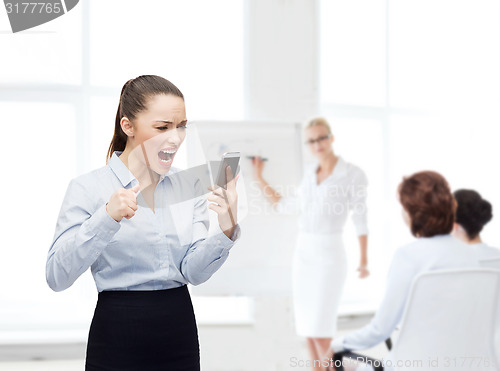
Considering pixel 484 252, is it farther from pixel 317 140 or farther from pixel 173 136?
pixel 173 136

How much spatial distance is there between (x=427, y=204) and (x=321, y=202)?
1.02 metres

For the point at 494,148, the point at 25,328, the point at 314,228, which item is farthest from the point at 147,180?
the point at 494,148

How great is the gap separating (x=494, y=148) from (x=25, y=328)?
2.88 m

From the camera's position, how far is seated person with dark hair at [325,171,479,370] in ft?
5.58

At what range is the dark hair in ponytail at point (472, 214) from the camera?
2355 millimetres

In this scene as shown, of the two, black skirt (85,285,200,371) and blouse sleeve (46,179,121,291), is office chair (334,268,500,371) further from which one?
blouse sleeve (46,179,121,291)

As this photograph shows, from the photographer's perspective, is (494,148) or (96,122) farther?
(494,148)

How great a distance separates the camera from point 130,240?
4.15 feet

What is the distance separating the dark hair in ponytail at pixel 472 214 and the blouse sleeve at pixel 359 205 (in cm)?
54

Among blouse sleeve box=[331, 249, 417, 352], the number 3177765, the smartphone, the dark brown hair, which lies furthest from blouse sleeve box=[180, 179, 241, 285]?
the number 3177765

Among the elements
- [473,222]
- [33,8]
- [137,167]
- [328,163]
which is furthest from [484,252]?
[33,8]

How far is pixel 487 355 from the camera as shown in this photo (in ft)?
5.64

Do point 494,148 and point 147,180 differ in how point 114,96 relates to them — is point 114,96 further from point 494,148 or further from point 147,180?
point 494,148

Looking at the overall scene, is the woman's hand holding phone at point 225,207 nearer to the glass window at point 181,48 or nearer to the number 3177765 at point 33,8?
the glass window at point 181,48
